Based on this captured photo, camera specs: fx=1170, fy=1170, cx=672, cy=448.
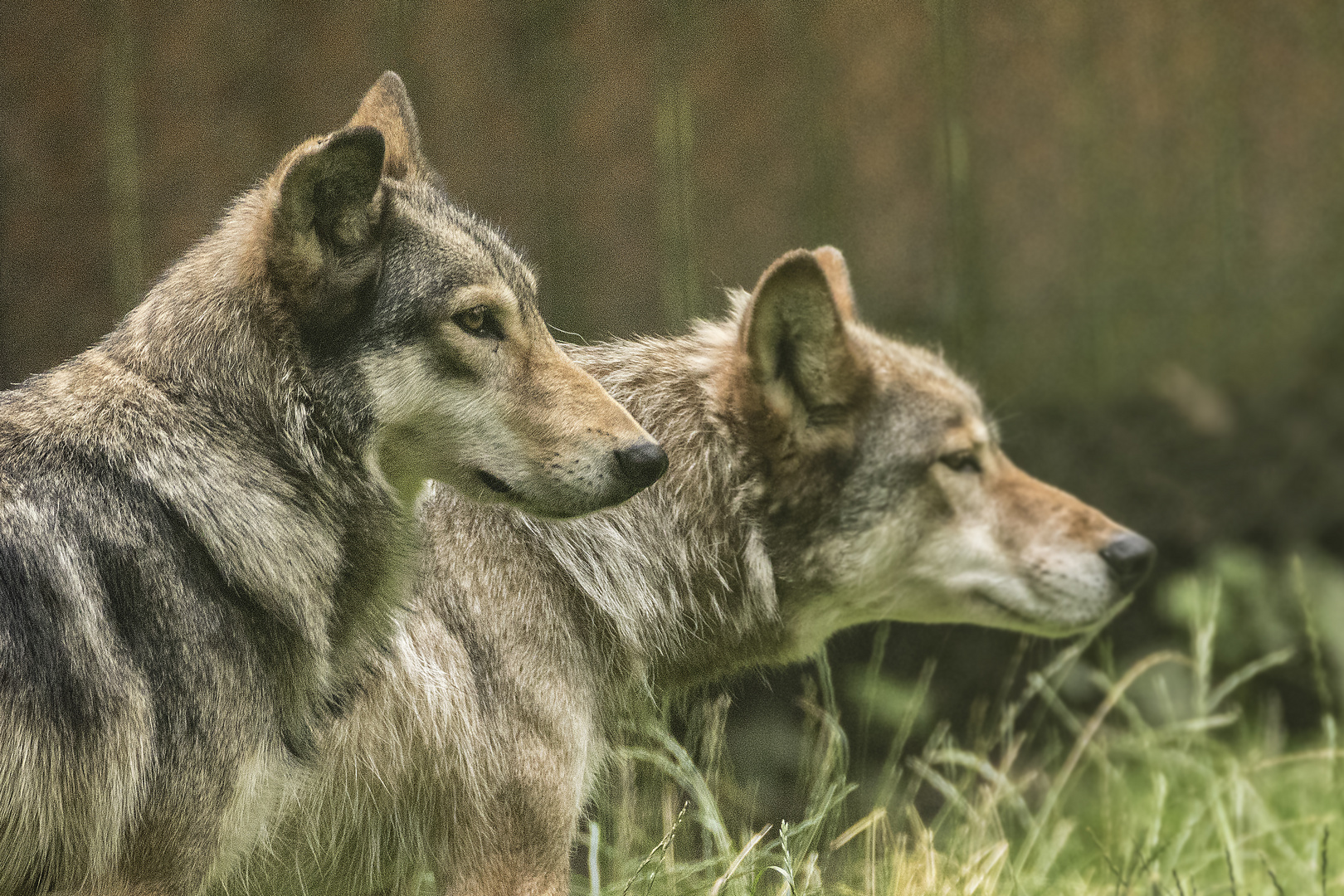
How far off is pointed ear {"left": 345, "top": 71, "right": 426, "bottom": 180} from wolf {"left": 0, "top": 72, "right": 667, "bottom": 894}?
0.05 feet

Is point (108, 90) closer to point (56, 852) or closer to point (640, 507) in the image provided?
point (640, 507)

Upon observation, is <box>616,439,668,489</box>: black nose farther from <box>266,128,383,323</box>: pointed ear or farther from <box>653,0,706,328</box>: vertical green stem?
<box>653,0,706,328</box>: vertical green stem

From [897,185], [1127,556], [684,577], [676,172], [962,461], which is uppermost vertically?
[676,172]

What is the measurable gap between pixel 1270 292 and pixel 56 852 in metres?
5.32

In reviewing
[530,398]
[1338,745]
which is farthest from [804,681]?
[1338,745]

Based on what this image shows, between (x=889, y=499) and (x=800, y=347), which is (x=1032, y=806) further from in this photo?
(x=800, y=347)

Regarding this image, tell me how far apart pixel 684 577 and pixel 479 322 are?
95cm

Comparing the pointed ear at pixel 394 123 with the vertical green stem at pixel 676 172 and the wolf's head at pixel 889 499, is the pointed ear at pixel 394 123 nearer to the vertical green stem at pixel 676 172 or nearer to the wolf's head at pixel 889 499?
the wolf's head at pixel 889 499

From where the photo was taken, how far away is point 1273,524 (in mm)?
5391

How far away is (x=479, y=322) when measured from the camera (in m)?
2.42

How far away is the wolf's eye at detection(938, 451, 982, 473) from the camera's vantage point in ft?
10.9

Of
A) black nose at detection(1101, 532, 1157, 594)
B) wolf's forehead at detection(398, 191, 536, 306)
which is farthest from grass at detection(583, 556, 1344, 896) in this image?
wolf's forehead at detection(398, 191, 536, 306)

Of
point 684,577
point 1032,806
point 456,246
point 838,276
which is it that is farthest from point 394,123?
point 1032,806

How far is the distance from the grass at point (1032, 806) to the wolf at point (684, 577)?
0.82 ft
